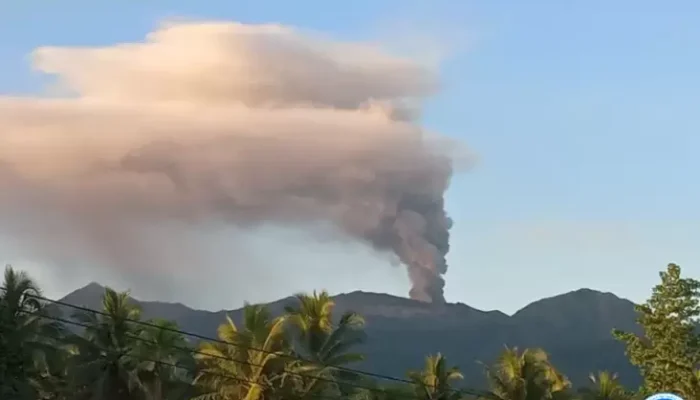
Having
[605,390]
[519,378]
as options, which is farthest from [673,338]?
[605,390]

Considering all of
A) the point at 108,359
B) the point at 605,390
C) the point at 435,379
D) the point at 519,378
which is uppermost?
the point at 605,390

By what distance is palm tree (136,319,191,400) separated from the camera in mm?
44469

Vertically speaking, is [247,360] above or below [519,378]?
below

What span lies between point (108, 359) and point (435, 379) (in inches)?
582

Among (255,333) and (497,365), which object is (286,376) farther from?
(497,365)

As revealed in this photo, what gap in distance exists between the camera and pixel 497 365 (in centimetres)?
5350

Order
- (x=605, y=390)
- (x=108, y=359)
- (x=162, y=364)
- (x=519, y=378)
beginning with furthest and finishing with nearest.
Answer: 1. (x=605, y=390)
2. (x=519, y=378)
3. (x=162, y=364)
4. (x=108, y=359)

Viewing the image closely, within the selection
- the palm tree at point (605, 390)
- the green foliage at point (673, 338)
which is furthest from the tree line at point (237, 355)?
the palm tree at point (605, 390)

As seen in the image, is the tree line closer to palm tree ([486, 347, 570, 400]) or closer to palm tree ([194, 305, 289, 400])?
palm tree ([194, 305, 289, 400])

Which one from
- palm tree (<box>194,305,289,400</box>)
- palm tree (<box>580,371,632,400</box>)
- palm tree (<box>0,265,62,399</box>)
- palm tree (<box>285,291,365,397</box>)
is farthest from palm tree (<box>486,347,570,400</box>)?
palm tree (<box>0,265,62,399</box>)

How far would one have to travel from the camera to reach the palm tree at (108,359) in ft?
144

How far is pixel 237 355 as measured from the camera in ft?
138

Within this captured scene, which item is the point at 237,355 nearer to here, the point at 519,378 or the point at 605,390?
the point at 519,378

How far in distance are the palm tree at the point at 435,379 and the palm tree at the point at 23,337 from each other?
51.2 ft
